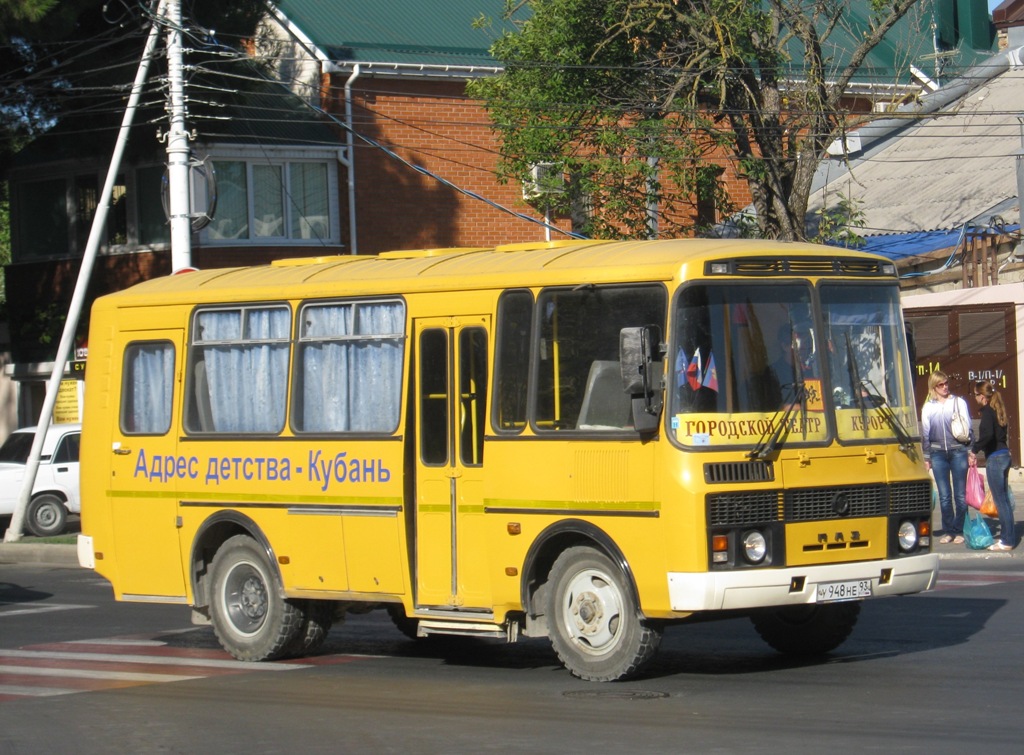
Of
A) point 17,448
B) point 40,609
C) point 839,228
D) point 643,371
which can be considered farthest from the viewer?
point 17,448

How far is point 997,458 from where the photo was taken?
1766 cm

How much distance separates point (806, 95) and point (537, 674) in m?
12.9

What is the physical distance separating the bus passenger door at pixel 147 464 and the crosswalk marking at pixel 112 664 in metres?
0.50

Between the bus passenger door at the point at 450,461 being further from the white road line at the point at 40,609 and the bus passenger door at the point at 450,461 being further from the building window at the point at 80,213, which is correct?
the building window at the point at 80,213

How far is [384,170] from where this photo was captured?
32719 millimetres

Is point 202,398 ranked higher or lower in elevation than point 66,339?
lower

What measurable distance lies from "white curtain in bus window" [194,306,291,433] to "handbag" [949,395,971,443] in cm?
893

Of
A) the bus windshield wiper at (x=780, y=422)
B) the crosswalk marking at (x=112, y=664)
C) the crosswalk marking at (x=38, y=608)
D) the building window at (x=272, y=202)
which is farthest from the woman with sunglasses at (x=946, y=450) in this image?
the building window at (x=272, y=202)

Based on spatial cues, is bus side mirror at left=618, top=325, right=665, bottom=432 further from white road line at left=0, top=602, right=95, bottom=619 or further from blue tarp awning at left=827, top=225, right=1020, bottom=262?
blue tarp awning at left=827, top=225, right=1020, bottom=262

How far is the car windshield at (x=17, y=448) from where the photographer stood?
26.5 m

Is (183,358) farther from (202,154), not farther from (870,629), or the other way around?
(202,154)

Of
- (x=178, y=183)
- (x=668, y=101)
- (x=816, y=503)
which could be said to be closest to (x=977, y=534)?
(x=668, y=101)

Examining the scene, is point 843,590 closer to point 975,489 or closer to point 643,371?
point 643,371

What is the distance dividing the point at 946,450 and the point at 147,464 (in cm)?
949
